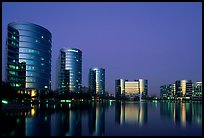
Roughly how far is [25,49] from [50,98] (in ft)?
129

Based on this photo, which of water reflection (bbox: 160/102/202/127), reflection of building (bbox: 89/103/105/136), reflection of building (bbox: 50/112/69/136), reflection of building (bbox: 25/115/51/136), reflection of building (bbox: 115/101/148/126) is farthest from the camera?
water reflection (bbox: 160/102/202/127)

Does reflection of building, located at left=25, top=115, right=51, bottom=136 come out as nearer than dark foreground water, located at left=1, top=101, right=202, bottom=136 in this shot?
Yes

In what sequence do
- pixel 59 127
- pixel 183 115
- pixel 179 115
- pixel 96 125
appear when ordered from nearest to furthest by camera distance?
pixel 59 127
pixel 96 125
pixel 179 115
pixel 183 115

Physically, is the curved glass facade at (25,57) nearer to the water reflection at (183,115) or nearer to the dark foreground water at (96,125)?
the water reflection at (183,115)

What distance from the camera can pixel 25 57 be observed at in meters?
185

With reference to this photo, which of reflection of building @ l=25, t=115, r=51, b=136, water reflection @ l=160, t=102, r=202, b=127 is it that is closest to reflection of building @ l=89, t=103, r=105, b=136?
reflection of building @ l=25, t=115, r=51, b=136

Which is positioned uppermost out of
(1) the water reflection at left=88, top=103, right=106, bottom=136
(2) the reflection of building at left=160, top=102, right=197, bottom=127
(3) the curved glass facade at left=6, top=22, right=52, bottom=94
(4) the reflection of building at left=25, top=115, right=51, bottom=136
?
(3) the curved glass facade at left=6, top=22, right=52, bottom=94

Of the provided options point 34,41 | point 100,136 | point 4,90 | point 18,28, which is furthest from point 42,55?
point 100,136

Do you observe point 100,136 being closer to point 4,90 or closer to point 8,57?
point 4,90

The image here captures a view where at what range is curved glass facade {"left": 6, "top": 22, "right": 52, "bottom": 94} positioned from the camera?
170625 millimetres

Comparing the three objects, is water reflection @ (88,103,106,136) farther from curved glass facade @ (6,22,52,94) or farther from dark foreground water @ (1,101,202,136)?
curved glass facade @ (6,22,52,94)

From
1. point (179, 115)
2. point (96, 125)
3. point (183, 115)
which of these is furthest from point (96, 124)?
point (183, 115)

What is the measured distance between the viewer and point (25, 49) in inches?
7308

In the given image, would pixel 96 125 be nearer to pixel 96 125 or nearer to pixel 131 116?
pixel 96 125
